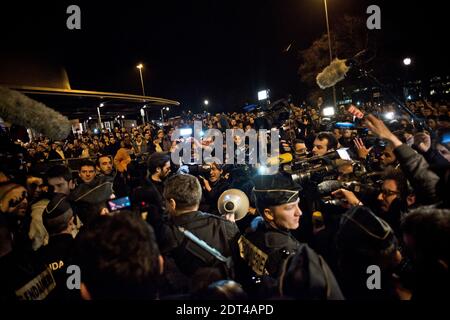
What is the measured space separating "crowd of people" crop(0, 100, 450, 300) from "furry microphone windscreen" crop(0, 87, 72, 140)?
0.74 m

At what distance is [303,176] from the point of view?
3.35m

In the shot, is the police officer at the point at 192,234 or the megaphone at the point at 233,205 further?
the megaphone at the point at 233,205

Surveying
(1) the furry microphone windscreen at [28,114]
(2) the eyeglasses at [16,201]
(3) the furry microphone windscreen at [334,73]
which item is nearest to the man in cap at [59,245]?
(2) the eyeglasses at [16,201]

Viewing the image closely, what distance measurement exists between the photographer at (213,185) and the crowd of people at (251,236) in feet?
1.29

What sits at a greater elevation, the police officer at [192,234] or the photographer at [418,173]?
the photographer at [418,173]

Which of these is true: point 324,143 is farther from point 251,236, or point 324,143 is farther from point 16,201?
point 16,201

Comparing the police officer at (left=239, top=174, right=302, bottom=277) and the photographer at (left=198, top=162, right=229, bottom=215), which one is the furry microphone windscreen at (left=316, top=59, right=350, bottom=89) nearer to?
the police officer at (left=239, top=174, right=302, bottom=277)

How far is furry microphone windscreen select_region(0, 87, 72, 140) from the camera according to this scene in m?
1.79

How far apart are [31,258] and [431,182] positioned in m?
3.23

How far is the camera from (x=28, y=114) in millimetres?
1833

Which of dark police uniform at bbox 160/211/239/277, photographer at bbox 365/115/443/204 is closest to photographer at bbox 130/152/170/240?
dark police uniform at bbox 160/211/239/277

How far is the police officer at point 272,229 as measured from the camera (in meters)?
2.24

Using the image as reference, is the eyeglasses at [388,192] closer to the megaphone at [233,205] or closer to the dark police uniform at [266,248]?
the dark police uniform at [266,248]
